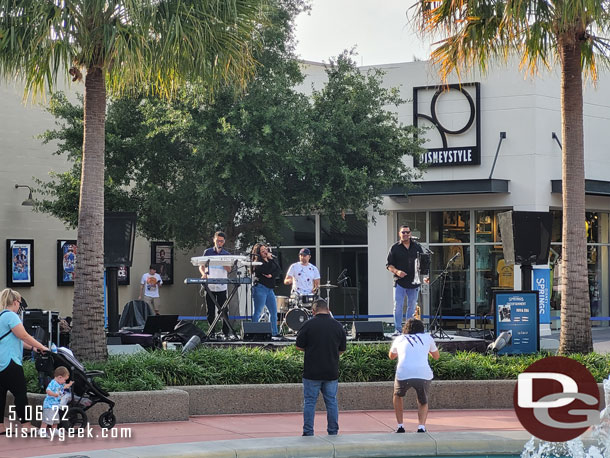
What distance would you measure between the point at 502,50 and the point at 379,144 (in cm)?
826

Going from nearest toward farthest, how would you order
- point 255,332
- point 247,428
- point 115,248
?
point 247,428 → point 255,332 → point 115,248

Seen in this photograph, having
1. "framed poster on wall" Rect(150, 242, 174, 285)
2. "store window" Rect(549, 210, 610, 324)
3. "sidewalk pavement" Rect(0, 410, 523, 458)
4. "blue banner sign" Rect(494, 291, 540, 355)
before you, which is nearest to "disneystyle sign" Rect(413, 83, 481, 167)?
"store window" Rect(549, 210, 610, 324)

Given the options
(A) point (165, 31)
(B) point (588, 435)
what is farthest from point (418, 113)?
(B) point (588, 435)

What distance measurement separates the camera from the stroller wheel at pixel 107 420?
1205 centimetres

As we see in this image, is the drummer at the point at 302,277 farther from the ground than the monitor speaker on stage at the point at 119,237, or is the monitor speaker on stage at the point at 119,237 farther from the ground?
the monitor speaker on stage at the point at 119,237

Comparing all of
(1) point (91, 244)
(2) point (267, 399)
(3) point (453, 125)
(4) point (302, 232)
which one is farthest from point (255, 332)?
(4) point (302, 232)

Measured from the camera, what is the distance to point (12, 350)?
38.2ft

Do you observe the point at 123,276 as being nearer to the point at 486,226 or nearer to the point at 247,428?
the point at 486,226

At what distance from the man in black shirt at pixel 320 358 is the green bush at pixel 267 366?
106 inches

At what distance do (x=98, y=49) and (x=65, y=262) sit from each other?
47.6 feet

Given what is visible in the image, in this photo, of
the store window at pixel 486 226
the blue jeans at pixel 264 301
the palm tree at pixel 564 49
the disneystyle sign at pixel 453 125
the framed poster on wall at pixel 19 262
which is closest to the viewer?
the palm tree at pixel 564 49

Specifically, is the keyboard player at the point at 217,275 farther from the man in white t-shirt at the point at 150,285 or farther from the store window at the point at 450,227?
the store window at the point at 450,227

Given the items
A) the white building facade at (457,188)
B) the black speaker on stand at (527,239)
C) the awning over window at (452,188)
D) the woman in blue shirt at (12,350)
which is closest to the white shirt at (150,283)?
the white building facade at (457,188)

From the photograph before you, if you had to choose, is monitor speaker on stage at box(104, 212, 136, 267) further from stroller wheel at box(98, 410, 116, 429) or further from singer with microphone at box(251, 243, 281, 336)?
stroller wheel at box(98, 410, 116, 429)
